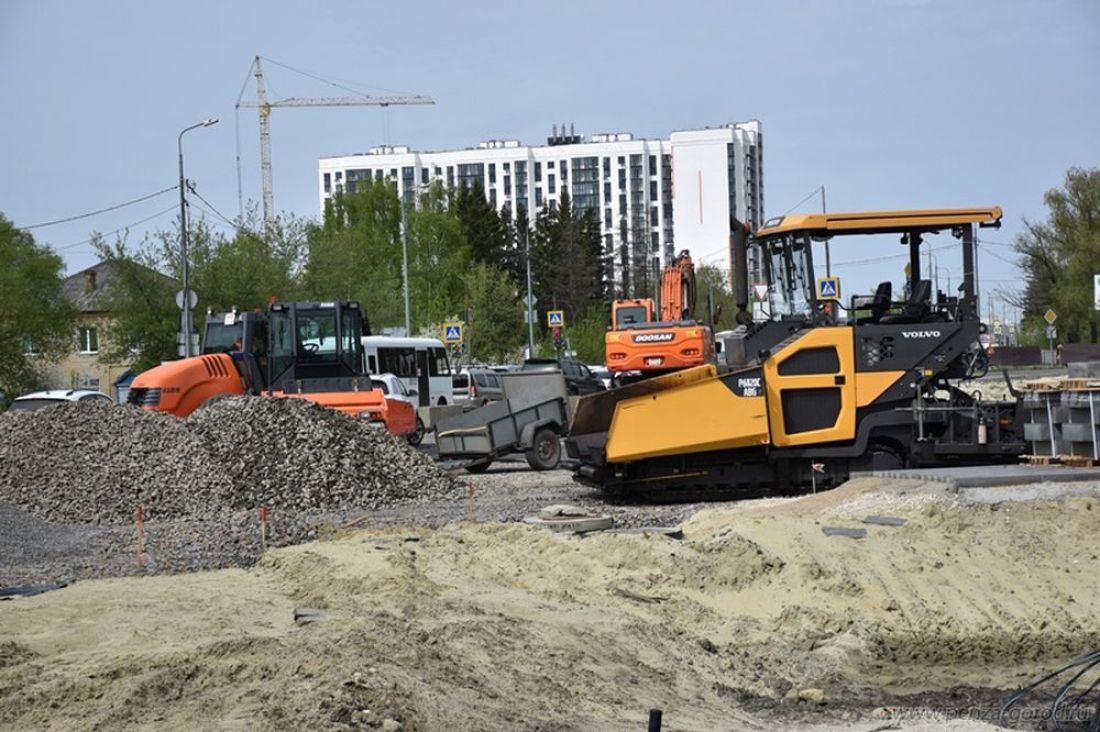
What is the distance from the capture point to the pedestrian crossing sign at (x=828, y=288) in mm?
18719

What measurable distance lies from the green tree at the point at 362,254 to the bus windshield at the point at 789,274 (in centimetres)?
3519

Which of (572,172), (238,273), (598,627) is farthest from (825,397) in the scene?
(572,172)

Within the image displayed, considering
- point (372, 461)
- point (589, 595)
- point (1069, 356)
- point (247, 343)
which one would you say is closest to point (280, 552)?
point (589, 595)

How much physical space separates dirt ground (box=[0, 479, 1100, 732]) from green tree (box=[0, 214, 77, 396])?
1319 inches

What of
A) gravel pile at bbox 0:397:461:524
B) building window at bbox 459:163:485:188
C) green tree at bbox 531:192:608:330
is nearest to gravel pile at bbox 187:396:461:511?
gravel pile at bbox 0:397:461:524

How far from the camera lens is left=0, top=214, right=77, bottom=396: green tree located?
45.8 m

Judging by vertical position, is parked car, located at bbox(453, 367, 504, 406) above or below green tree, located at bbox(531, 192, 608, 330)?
below

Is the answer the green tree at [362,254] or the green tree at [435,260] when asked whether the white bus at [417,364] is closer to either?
the green tree at [362,254]

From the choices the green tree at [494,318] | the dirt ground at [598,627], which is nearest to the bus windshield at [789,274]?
the dirt ground at [598,627]

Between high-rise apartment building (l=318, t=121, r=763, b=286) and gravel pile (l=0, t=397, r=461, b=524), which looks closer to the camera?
gravel pile (l=0, t=397, r=461, b=524)

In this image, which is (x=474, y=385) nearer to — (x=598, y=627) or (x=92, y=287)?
(x=92, y=287)

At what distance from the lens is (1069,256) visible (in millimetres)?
67375

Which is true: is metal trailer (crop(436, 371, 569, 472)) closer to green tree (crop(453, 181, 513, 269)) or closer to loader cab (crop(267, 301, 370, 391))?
loader cab (crop(267, 301, 370, 391))

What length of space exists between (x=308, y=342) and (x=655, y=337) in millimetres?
6906
